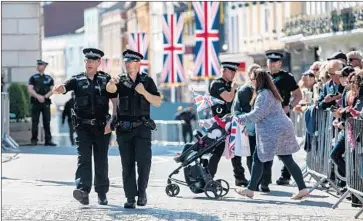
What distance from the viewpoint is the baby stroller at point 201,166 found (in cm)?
1691

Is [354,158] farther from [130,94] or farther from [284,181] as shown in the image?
[284,181]

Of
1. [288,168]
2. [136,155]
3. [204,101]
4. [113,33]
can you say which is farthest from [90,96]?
[113,33]

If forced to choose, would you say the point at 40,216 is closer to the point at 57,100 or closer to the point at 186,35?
the point at 186,35

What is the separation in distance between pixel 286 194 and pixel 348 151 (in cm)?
241

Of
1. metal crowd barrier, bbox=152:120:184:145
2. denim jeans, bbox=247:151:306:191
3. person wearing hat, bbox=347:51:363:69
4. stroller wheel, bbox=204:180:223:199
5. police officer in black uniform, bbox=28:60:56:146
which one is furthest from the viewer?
metal crowd barrier, bbox=152:120:184:145

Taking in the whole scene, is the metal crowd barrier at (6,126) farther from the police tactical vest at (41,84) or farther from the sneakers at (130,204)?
the sneakers at (130,204)

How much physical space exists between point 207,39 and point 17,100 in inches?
323

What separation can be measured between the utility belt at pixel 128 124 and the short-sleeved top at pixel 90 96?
0.87 feet

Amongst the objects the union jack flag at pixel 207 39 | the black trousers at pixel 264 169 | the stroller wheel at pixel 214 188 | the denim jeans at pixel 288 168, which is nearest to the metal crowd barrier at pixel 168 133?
the union jack flag at pixel 207 39

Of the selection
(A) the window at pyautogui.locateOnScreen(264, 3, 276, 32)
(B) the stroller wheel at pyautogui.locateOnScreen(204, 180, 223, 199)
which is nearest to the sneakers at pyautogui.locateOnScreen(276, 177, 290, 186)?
(B) the stroller wheel at pyautogui.locateOnScreen(204, 180, 223, 199)

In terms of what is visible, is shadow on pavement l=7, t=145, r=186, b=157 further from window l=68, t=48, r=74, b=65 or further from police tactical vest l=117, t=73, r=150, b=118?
window l=68, t=48, r=74, b=65

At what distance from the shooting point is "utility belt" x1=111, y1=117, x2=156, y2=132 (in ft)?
50.8

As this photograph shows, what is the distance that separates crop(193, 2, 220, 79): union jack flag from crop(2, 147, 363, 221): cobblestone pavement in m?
15.1

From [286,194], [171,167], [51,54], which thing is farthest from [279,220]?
[51,54]
